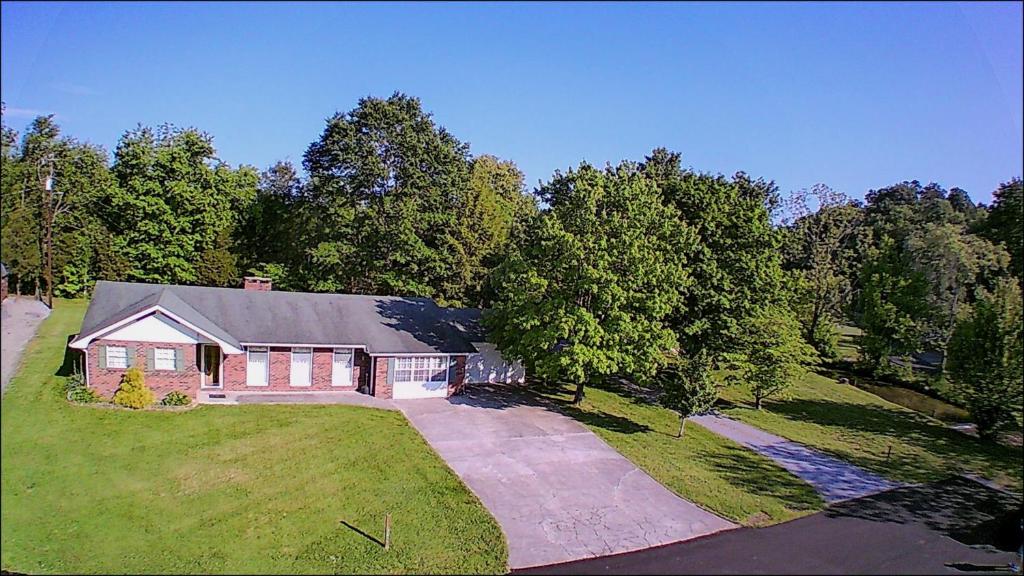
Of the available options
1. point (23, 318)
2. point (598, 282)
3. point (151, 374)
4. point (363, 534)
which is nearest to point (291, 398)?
point (151, 374)

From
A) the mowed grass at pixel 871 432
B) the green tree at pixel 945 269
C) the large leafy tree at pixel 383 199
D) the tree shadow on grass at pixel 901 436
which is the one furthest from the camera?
the large leafy tree at pixel 383 199

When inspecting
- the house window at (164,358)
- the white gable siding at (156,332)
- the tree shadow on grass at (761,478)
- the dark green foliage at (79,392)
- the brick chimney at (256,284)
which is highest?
the brick chimney at (256,284)

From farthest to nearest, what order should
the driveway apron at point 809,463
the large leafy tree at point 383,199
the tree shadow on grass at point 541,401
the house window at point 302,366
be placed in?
the large leafy tree at point 383,199
the house window at point 302,366
the tree shadow on grass at point 541,401
the driveway apron at point 809,463

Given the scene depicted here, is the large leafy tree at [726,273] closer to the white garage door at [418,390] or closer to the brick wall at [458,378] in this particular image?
the brick wall at [458,378]

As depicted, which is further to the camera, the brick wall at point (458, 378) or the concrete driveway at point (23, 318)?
the brick wall at point (458, 378)

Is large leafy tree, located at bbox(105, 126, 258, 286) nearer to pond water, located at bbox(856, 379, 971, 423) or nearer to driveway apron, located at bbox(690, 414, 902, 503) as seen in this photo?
driveway apron, located at bbox(690, 414, 902, 503)

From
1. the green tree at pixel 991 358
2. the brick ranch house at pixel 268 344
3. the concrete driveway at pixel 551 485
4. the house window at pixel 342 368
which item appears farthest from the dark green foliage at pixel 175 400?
the green tree at pixel 991 358

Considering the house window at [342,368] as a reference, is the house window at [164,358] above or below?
above

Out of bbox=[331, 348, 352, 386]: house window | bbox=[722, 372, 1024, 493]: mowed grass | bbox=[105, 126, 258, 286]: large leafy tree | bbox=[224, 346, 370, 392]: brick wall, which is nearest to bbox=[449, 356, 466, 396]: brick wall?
bbox=[224, 346, 370, 392]: brick wall
